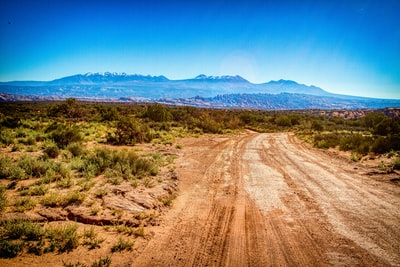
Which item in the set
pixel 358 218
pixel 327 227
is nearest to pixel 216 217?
pixel 327 227

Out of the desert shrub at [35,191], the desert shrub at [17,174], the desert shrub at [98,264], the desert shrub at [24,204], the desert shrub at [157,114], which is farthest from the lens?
the desert shrub at [157,114]

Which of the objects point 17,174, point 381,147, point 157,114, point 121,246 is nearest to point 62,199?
point 121,246

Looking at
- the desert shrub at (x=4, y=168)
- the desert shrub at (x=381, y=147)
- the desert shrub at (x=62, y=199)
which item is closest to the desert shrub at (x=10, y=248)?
the desert shrub at (x=62, y=199)

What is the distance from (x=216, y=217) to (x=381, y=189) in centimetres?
654

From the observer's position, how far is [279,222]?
6.08 metres

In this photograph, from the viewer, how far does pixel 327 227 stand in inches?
228

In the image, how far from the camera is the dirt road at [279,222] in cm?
464

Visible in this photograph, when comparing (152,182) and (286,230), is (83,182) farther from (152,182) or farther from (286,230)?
(286,230)

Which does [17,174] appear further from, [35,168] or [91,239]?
[91,239]

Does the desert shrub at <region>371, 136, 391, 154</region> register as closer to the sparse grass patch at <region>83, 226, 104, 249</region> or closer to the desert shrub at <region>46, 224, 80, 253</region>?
the sparse grass patch at <region>83, 226, 104, 249</region>

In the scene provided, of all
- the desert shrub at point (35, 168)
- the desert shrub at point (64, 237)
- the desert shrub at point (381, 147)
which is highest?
the desert shrub at point (381, 147)

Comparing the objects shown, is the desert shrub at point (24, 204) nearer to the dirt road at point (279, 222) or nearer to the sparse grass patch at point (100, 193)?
the sparse grass patch at point (100, 193)

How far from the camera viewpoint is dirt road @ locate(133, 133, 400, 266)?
4.64 meters

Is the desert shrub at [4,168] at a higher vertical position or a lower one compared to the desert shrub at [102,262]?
higher
